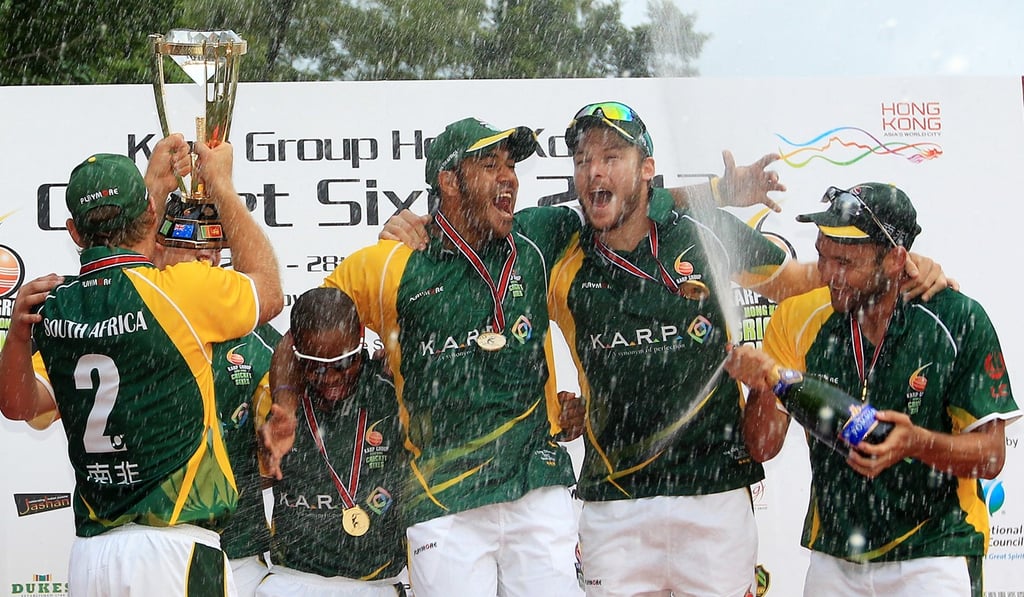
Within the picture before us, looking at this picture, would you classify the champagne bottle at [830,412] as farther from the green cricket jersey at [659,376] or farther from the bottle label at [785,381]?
the green cricket jersey at [659,376]

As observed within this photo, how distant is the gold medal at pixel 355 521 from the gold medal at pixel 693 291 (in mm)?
1543

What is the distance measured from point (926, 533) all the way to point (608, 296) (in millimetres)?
1394

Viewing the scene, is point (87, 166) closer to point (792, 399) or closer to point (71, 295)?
point (71, 295)

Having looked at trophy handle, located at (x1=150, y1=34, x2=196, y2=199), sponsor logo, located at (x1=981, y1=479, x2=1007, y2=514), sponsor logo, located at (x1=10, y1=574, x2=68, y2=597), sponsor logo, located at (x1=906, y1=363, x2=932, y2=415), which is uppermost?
trophy handle, located at (x1=150, y1=34, x2=196, y2=199)

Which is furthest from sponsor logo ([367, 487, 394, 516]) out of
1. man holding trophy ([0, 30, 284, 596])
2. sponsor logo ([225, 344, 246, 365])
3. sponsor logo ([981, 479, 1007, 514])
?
sponsor logo ([981, 479, 1007, 514])

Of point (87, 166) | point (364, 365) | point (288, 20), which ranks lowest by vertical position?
point (364, 365)

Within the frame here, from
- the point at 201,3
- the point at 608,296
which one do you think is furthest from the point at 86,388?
the point at 201,3

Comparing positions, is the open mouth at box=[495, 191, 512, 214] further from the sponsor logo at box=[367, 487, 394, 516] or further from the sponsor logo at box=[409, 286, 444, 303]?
the sponsor logo at box=[367, 487, 394, 516]

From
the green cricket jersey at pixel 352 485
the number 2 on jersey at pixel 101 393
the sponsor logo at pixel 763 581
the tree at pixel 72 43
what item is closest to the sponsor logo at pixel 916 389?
the sponsor logo at pixel 763 581

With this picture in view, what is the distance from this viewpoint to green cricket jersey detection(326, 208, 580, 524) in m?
4.48

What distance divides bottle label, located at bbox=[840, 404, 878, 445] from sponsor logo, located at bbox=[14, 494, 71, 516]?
3.61 meters

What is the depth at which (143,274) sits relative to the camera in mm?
3691

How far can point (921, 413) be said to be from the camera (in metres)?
4.29

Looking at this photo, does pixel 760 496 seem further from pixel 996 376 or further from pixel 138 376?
pixel 138 376
